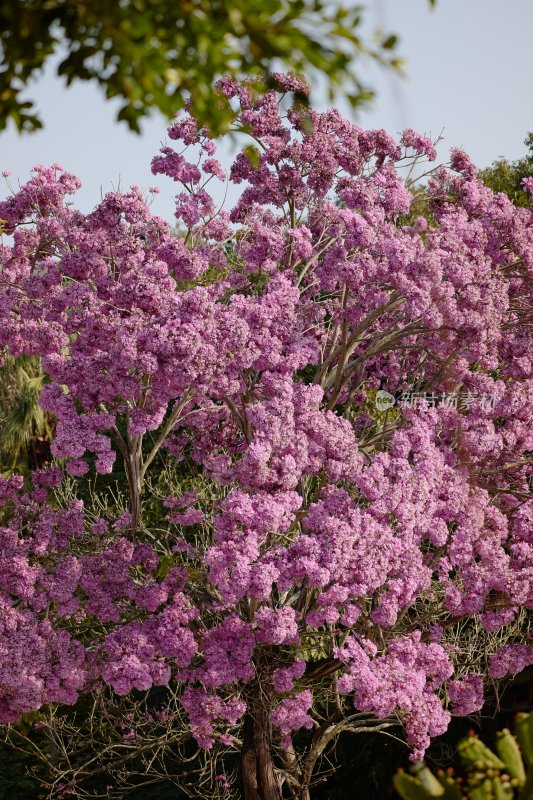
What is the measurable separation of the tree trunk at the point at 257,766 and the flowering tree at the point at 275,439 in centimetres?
3

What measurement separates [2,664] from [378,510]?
3372mm

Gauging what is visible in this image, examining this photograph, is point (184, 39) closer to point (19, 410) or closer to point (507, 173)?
point (19, 410)

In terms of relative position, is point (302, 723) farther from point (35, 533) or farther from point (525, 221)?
point (525, 221)

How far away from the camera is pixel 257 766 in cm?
1101

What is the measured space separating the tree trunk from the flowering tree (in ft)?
0.09

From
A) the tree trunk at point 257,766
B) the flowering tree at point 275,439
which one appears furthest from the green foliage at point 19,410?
the tree trunk at point 257,766

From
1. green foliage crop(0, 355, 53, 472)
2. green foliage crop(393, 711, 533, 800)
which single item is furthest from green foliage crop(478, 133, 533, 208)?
green foliage crop(393, 711, 533, 800)

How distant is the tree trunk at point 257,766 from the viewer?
10.9 metres

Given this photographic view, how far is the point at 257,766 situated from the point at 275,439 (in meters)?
4.44

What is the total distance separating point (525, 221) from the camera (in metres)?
10.9

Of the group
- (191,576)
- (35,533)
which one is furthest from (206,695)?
→ (35,533)

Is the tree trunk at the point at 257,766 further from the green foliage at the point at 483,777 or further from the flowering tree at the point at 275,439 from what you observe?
the green foliage at the point at 483,777

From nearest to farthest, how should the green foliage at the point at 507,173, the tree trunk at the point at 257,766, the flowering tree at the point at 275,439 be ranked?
the flowering tree at the point at 275,439, the tree trunk at the point at 257,766, the green foliage at the point at 507,173

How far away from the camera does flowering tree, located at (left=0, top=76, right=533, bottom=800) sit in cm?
843
